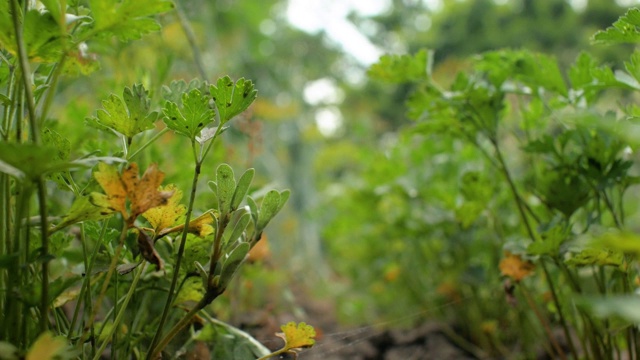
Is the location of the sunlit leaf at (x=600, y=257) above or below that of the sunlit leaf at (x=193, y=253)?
below

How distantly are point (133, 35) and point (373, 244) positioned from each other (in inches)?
60.1

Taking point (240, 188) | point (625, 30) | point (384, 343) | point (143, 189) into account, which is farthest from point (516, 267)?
point (384, 343)

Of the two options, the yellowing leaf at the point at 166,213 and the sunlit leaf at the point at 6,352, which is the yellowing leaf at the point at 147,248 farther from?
the sunlit leaf at the point at 6,352

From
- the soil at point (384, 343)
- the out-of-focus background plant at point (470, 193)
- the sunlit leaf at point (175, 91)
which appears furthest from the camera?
the soil at point (384, 343)

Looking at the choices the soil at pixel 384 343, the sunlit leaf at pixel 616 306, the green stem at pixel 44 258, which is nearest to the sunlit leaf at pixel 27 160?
the green stem at pixel 44 258

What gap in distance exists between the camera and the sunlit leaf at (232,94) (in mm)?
575

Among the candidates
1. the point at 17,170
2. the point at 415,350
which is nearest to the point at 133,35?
the point at 17,170

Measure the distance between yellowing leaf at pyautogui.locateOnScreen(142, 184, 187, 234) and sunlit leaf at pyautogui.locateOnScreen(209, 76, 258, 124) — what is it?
0.33 ft

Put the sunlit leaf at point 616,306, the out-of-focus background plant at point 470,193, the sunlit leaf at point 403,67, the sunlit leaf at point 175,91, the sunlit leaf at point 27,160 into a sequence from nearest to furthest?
1. the sunlit leaf at point 616,306
2. the sunlit leaf at point 27,160
3. the sunlit leaf at point 175,91
4. the out-of-focus background plant at point 470,193
5. the sunlit leaf at point 403,67

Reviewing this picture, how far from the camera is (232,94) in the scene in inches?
23.0

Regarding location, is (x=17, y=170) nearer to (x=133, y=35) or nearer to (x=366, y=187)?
(x=133, y=35)

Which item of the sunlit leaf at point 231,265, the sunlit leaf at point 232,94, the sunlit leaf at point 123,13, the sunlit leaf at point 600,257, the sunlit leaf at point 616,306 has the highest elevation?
the sunlit leaf at point 123,13

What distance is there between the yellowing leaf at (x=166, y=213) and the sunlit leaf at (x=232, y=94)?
0.33 feet

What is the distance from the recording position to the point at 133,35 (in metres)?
0.59
